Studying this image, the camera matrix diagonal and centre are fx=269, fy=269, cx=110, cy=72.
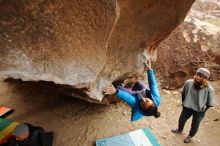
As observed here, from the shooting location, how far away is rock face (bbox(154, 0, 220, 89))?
6230 mm

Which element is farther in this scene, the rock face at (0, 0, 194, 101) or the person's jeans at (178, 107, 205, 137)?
the person's jeans at (178, 107, 205, 137)

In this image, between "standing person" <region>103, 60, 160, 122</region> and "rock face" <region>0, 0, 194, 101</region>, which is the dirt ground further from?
"rock face" <region>0, 0, 194, 101</region>

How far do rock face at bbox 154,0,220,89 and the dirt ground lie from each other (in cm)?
74

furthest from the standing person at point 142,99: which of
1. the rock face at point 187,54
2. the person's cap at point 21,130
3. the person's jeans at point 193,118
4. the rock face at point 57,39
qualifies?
the rock face at point 187,54

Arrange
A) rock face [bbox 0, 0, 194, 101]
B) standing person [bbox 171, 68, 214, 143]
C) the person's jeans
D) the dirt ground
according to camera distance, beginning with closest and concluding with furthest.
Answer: rock face [bbox 0, 0, 194, 101], standing person [bbox 171, 68, 214, 143], the person's jeans, the dirt ground

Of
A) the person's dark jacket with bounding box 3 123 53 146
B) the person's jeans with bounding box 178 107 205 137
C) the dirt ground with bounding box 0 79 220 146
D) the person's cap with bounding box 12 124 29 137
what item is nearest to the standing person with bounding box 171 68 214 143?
the person's jeans with bounding box 178 107 205 137

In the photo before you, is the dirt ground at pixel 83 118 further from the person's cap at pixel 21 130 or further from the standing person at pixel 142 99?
the standing person at pixel 142 99

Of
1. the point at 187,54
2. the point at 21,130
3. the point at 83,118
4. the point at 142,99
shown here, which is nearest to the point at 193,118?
the point at 142,99

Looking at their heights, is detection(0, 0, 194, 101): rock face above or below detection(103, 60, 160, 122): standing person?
above

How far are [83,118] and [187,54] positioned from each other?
296 cm

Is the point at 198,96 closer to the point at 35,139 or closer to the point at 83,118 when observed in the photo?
the point at 83,118

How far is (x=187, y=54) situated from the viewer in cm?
635

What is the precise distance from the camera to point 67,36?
290 centimetres

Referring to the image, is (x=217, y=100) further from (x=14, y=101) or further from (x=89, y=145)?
(x=14, y=101)
